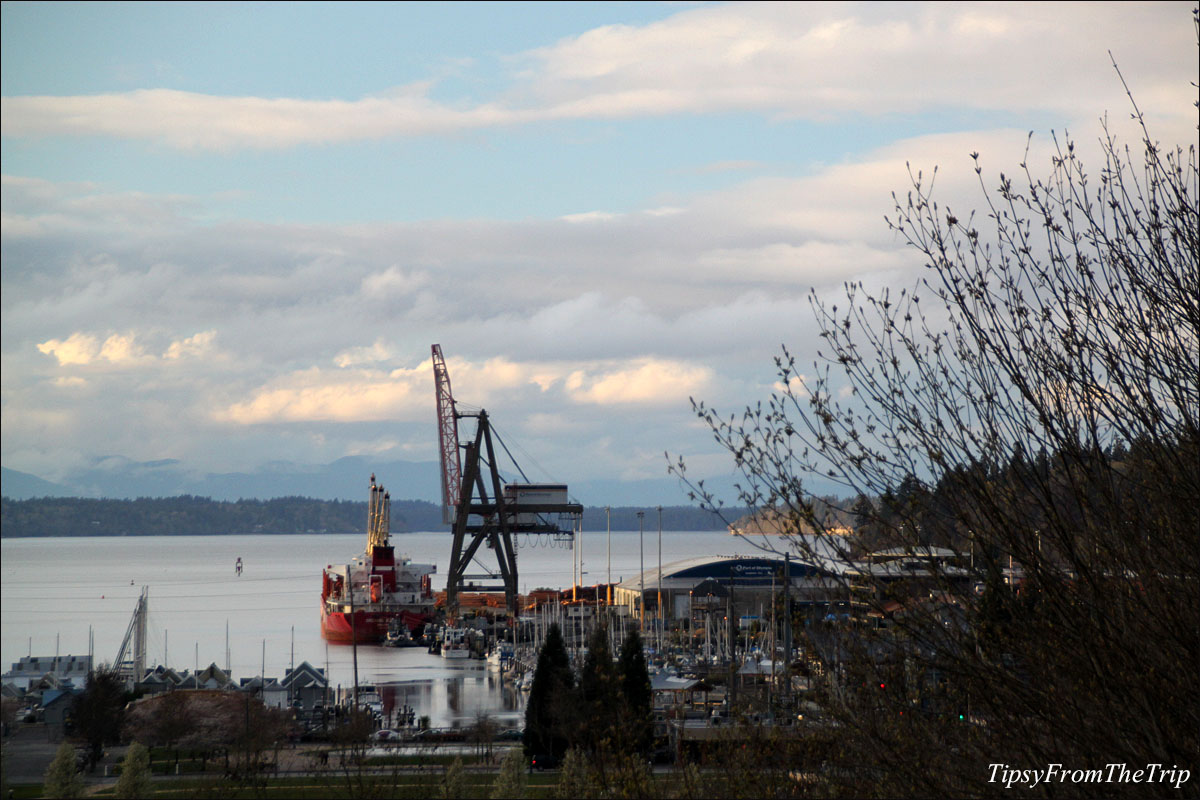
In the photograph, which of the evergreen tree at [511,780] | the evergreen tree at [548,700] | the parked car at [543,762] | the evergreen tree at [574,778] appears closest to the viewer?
the evergreen tree at [574,778]

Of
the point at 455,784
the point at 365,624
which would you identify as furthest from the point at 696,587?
the point at 455,784

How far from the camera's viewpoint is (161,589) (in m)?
89.6

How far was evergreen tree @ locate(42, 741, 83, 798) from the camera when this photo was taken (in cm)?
1429

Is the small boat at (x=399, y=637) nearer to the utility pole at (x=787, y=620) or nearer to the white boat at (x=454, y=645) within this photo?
the white boat at (x=454, y=645)

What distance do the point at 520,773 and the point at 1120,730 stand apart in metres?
11.0

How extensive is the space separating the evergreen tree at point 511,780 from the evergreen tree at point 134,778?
4.36 metres

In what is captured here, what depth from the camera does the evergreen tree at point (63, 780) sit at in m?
14.3

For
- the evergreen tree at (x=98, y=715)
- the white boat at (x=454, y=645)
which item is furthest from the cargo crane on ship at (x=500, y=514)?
the evergreen tree at (x=98, y=715)

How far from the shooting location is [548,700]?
707 inches

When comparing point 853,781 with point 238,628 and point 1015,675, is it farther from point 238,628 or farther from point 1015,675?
point 238,628

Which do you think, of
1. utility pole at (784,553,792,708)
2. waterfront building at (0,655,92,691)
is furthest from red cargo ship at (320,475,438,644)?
utility pole at (784,553,792,708)

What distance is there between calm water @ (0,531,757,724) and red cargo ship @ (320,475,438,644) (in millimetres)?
1213

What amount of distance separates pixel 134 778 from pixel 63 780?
0.93 meters

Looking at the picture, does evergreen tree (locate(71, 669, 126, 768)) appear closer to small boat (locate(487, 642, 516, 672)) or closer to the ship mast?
small boat (locate(487, 642, 516, 672))
